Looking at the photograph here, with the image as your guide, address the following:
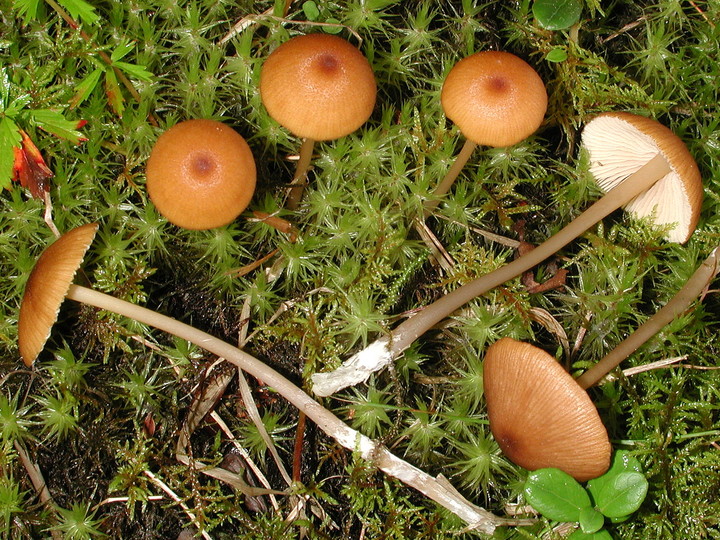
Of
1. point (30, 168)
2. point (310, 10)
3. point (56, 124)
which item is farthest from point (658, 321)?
point (30, 168)

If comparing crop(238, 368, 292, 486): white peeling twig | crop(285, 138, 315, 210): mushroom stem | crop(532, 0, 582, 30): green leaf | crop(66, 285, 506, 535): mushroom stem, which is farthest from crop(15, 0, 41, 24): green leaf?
crop(532, 0, 582, 30): green leaf

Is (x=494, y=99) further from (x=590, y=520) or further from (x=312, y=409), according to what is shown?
(x=590, y=520)

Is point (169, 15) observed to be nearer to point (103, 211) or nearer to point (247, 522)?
point (103, 211)

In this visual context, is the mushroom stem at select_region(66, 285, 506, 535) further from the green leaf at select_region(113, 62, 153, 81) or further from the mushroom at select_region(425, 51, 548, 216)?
the mushroom at select_region(425, 51, 548, 216)

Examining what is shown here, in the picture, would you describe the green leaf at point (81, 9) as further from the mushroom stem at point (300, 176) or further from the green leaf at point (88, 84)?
the mushroom stem at point (300, 176)

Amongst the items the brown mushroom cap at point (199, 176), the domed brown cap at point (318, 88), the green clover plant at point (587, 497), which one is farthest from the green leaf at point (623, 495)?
the brown mushroom cap at point (199, 176)

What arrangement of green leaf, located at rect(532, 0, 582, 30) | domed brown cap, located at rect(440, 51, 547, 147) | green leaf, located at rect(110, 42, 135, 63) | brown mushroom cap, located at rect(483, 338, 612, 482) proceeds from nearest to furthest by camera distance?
brown mushroom cap, located at rect(483, 338, 612, 482) → domed brown cap, located at rect(440, 51, 547, 147) → green leaf, located at rect(110, 42, 135, 63) → green leaf, located at rect(532, 0, 582, 30)

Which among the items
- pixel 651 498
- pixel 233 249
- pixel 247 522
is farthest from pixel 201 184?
pixel 651 498
